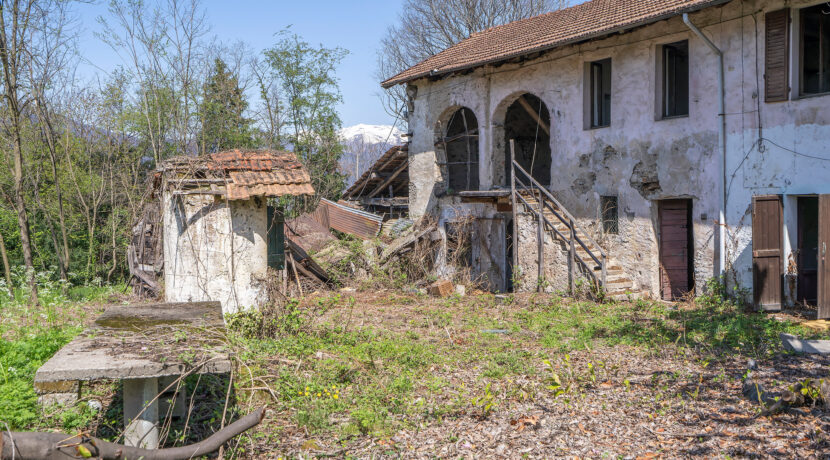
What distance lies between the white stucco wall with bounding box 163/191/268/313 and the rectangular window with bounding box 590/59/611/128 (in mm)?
8627

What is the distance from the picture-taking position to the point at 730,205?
1182 centimetres

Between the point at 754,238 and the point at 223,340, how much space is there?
9870mm

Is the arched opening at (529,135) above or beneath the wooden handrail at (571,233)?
above

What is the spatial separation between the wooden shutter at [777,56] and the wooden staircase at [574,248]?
4.31 meters

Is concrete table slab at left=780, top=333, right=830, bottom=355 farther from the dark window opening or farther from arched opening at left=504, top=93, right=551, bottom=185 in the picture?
the dark window opening

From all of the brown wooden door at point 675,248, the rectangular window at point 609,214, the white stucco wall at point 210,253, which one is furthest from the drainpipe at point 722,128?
the white stucco wall at point 210,253

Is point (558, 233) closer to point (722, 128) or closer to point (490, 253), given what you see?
point (490, 253)

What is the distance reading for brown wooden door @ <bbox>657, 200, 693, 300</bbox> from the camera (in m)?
13.0

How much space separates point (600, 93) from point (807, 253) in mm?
A: 5665

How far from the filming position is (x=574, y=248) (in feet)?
43.7

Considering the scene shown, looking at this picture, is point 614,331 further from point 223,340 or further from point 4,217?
point 4,217

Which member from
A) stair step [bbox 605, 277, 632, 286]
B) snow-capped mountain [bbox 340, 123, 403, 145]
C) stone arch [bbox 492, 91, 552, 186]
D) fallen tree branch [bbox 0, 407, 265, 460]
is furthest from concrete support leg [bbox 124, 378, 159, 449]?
snow-capped mountain [bbox 340, 123, 403, 145]

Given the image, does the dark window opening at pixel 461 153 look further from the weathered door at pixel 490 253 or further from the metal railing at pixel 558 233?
the metal railing at pixel 558 233

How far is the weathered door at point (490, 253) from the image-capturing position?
53.6 feet
